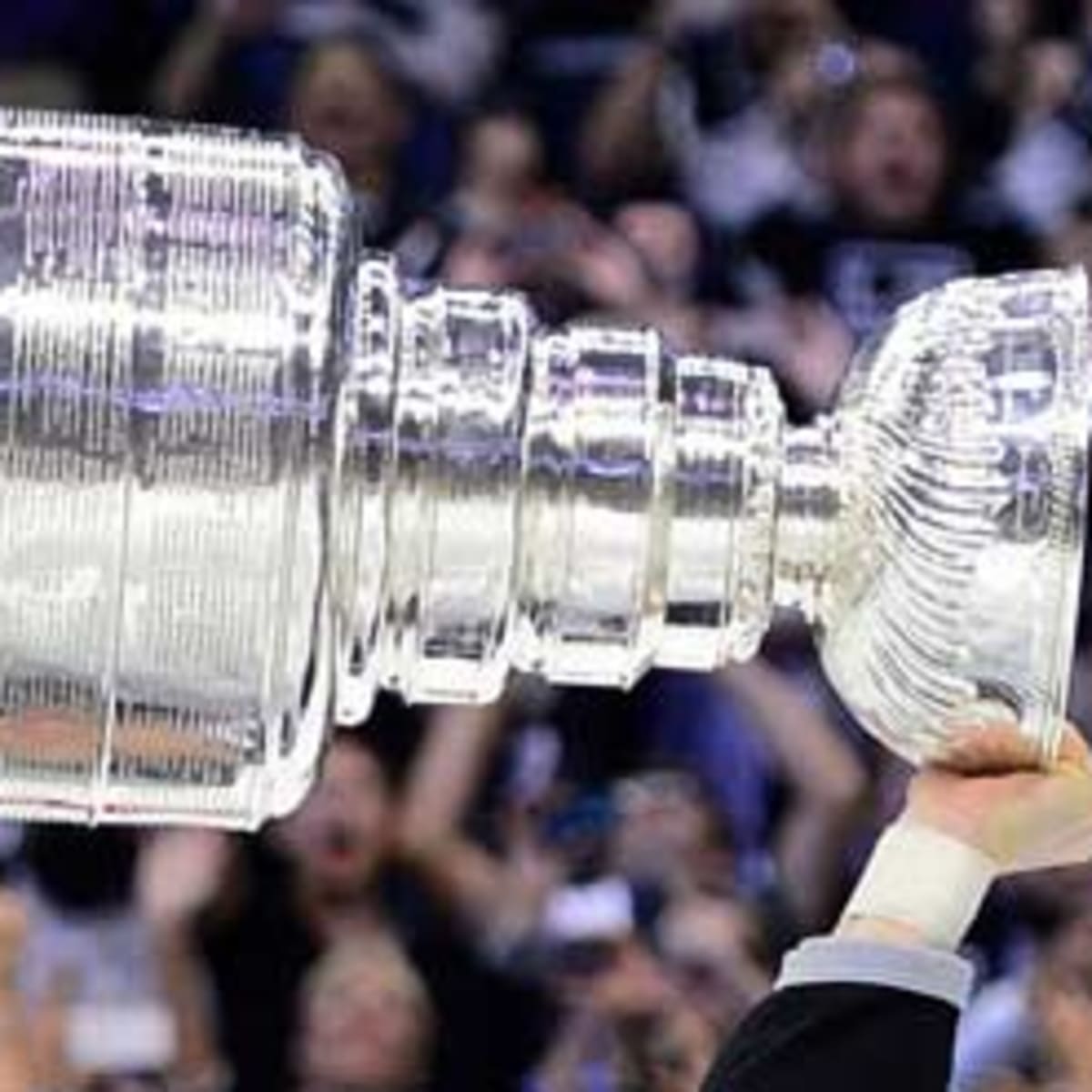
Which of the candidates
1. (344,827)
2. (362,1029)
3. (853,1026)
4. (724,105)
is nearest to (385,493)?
(853,1026)

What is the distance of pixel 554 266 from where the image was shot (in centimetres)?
339

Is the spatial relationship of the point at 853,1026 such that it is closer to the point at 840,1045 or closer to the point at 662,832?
the point at 840,1045

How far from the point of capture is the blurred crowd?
3.07 m

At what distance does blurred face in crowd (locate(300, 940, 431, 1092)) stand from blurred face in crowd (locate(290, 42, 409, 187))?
835 mm

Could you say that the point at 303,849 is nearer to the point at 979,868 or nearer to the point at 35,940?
the point at 35,940

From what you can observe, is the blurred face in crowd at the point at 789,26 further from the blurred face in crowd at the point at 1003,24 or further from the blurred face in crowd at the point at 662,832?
the blurred face in crowd at the point at 662,832

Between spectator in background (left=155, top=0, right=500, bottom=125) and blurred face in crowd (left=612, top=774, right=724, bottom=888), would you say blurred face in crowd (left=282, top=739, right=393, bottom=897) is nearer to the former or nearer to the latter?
blurred face in crowd (left=612, top=774, right=724, bottom=888)

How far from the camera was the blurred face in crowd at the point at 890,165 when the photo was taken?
3.51 m

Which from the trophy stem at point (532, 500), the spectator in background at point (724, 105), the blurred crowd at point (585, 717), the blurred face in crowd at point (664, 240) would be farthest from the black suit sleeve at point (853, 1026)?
the spectator in background at point (724, 105)

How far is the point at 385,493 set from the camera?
3.40 ft

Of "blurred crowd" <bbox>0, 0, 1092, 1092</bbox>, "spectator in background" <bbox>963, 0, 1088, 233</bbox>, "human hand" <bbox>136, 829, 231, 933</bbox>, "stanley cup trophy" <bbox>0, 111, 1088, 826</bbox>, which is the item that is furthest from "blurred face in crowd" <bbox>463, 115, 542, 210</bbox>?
"stanley cup trophy" <bbox>0, 111, 1088, 826</bbox>

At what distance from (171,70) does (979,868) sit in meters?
2.55

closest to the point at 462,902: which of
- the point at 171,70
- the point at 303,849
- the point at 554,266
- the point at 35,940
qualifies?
the point at 303,849

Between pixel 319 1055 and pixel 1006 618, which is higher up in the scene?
pixel 1006 618
